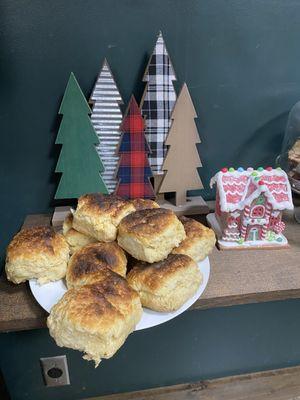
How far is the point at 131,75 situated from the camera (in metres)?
0.89

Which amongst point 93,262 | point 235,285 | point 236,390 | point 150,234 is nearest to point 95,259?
point 93,262

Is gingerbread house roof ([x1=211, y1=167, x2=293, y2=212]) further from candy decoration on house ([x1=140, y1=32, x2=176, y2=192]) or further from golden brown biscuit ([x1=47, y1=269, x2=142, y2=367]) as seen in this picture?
golden brown biscuit ([x1=47, y1=269, x2=142, y2=367])

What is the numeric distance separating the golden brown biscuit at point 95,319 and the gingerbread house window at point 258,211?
0.36 metres

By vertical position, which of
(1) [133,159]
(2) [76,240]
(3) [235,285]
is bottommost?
(3) [235,285]

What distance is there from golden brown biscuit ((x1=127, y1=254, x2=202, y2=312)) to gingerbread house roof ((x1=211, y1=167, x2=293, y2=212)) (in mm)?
197

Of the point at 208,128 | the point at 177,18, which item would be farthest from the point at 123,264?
the point at 177,18

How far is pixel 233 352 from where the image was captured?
4.12 ft

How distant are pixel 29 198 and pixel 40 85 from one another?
30 centimetres

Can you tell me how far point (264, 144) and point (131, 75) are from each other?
0.42m

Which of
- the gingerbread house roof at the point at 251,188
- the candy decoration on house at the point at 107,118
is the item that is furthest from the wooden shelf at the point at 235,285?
the candy decoration on house at the point at 107,118

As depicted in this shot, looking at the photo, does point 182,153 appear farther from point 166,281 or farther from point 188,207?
point 166,281

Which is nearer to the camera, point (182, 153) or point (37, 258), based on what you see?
point (37, 258)

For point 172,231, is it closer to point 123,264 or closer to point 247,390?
point 123,264

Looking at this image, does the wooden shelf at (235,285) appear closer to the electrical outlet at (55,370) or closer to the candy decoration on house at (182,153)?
the candy decoration on house at (182,153)
